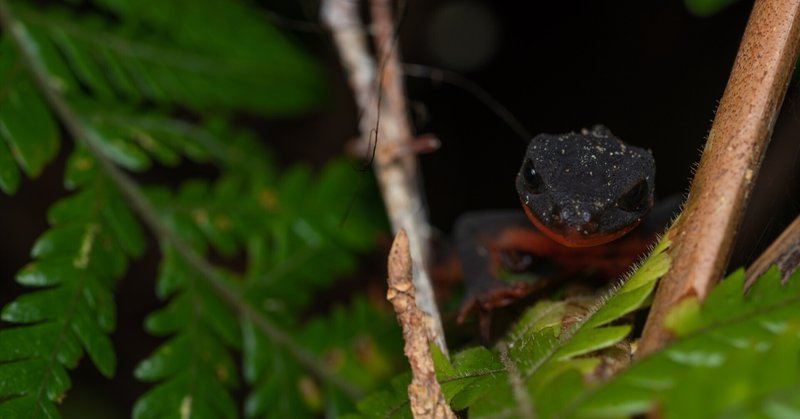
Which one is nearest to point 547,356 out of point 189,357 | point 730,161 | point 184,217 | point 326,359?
point 730,161

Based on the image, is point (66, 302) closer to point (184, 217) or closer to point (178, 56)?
point (184, 217)

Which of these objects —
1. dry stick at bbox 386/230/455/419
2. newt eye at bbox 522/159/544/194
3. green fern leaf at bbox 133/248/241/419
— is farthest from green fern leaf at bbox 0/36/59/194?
newt eye at bbox 522/159/544/194

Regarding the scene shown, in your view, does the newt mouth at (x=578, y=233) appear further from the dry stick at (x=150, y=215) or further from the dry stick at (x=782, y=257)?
the dry stick at (x=150, y=215)

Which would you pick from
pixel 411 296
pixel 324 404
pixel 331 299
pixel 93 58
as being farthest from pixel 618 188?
pixel 331 299

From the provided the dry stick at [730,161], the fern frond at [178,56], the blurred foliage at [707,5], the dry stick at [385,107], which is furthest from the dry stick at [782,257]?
the fern frond at [178,56]

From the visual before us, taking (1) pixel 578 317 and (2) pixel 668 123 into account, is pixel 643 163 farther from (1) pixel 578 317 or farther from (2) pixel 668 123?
(2) pixel 668 123

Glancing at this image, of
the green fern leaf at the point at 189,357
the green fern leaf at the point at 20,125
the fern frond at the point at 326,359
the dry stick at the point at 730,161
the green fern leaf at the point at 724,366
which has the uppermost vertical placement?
the dry stick at the point at 730,161

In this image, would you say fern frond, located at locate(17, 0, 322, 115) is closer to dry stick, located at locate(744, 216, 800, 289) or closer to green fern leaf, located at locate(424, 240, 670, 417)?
green fern leaf, located at locate(424, 240, 670, 417)
